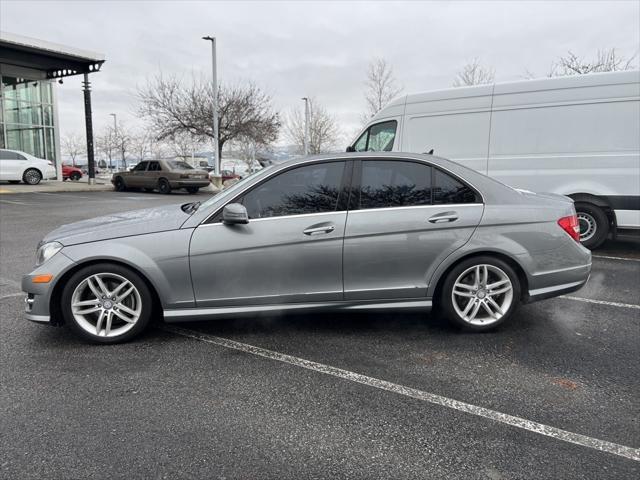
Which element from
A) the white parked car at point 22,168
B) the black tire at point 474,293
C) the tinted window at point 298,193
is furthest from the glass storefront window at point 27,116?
the black tire at point 474,293

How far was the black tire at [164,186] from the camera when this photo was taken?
20534 mm

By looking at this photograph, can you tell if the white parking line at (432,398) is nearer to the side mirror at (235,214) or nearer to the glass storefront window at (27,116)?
the side mirror at (235,214)

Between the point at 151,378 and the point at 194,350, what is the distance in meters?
0.48

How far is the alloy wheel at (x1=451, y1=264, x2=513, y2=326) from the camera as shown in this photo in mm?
3852

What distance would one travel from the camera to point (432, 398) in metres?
2.86

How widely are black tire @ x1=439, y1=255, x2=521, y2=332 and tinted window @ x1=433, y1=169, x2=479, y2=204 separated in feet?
1.66

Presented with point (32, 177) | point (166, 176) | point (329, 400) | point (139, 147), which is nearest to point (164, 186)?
point (166, 176)

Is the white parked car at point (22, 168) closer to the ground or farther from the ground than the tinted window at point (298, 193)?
farther from the ground

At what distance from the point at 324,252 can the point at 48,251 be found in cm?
215

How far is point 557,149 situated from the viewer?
7039 millimetres

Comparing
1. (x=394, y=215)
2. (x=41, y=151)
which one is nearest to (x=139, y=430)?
(x=394, y=215)

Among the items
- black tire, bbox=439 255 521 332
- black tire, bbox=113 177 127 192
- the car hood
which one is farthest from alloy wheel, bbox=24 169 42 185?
black tire, bbox=439 255 521 332

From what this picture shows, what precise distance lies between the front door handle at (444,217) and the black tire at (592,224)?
14.0 feet

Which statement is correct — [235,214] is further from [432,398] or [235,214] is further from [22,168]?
[22,168]
